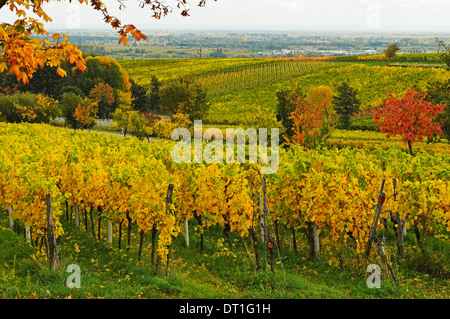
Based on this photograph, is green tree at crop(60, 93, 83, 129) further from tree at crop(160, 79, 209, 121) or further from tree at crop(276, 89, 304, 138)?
tree at crop(276, 89, 304, 138)

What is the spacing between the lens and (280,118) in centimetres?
4034

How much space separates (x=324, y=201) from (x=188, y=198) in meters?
4.10

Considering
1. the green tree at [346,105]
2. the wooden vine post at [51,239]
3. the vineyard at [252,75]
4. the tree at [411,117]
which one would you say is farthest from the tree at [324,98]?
the wooden vine post at [51,239]

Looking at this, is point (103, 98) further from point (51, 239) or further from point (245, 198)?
point (51, 239)

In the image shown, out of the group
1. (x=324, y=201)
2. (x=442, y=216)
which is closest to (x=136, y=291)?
(x=324, y=201)

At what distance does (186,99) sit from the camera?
170 ft

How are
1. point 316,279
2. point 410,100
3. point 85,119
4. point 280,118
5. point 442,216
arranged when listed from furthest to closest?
point 85,119
point 280,118
point 410,100
point 442,216
point 316,279

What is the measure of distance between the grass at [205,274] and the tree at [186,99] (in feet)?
126

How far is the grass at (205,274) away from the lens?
904 cm

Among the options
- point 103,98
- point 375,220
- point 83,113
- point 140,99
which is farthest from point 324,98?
point 375,220

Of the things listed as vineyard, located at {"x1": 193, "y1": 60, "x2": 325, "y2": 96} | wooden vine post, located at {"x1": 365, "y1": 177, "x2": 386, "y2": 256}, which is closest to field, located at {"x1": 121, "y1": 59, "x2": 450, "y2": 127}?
vineyard, located at {"x1": 193, "y1": 60, "x2": 325, "y2": 96}

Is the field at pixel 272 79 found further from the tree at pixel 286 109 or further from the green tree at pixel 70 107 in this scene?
the green tree at pixel 70 107

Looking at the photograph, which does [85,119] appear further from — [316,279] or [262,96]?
[316,279]

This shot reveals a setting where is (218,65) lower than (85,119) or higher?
higher
